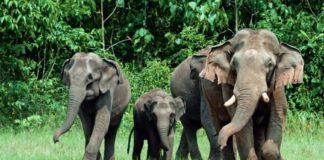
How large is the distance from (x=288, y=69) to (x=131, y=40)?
1086 centimetres

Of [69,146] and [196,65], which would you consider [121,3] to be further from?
[196,65]

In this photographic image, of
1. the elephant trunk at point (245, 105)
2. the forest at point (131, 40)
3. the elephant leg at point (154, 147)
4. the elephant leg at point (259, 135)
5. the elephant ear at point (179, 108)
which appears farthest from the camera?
the forest at point (131, 40)

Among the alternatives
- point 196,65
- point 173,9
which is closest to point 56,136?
point 196,65

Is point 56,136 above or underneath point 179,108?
above

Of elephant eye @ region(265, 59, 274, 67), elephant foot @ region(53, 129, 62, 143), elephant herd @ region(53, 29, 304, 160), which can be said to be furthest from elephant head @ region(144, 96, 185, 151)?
elephant eye @ region(265, 59, 274, 67)

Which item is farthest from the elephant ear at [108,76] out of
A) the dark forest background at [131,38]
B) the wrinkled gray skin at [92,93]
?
the dark forest background at [131,38]

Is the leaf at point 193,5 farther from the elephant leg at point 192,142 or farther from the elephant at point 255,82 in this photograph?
the elephant at point 255,82

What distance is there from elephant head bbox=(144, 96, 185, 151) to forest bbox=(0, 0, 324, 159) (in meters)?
3.72

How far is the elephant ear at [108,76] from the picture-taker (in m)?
11.9

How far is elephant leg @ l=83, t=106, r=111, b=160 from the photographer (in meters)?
11.4

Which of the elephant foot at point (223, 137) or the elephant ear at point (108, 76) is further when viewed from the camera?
the elephant ear at point (108, 76)

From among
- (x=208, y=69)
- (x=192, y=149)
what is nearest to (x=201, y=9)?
(x=192, y=149)

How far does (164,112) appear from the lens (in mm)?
12836

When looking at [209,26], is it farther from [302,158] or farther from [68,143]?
[302,158]
